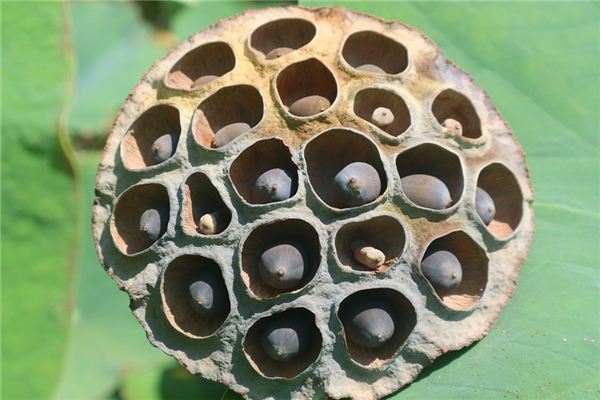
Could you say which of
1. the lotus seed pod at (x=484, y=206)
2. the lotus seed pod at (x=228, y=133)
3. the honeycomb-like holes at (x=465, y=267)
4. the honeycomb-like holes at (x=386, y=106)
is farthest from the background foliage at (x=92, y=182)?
the lotus seed pod at (x=228, y=133)

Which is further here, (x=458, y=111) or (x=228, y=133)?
(x=458, y=111)

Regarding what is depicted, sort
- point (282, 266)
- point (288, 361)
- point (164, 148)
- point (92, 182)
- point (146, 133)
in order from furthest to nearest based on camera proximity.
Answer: point (92, 182) < point (146, 133) < point (164, 148) < point (288, 361) < point (282, 266)

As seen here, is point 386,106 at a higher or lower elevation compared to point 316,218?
higher

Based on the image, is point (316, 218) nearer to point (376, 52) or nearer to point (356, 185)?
point (356, 185)

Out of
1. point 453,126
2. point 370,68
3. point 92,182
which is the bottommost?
point 453,126

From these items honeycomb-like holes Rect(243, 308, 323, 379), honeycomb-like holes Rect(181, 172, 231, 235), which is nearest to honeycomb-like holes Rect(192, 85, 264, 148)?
honeycomb-like holes Rect(181, 172, 231, 235)

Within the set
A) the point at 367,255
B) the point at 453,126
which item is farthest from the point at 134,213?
the point at 453,126

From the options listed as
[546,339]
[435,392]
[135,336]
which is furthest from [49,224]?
[546,339]
